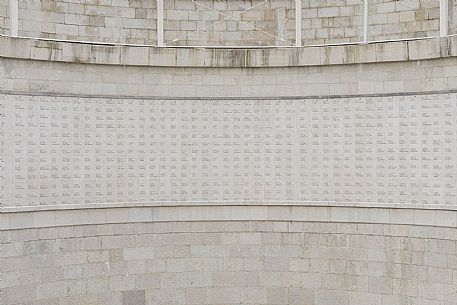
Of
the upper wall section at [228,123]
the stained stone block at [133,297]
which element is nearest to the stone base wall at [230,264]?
the stained stone block at [133,297]

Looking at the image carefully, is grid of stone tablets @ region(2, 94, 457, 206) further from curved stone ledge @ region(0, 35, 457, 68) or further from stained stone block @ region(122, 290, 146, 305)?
stained stone block @ region(122, 290, 146, 305)

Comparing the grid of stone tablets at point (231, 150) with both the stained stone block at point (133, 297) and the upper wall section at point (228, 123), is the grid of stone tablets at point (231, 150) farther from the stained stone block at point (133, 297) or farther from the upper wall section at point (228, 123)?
the stained stone block at point (133, 297)

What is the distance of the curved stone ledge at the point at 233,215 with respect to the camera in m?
9.38

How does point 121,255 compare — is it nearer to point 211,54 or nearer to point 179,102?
point 179,102

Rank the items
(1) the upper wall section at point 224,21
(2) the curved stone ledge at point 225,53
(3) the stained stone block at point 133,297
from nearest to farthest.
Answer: (2) the curved stone ledge at point 225,53 < (3) the stained stone block at point 133,297 < (1) the upper wall section at point 224,21

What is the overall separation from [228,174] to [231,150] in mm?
354

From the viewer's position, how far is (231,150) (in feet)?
34.1

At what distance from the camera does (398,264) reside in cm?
966

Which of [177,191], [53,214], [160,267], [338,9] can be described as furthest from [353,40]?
[53,214]

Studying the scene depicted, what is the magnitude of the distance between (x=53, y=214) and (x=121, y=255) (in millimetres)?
1142

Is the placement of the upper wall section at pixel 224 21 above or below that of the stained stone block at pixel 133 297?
above

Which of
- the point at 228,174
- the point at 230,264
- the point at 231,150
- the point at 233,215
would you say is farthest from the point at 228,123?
the point at 230,264

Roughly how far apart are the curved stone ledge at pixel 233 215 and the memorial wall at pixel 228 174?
20 millimetres

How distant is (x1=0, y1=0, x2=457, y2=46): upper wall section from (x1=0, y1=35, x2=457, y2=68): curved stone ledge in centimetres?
82
